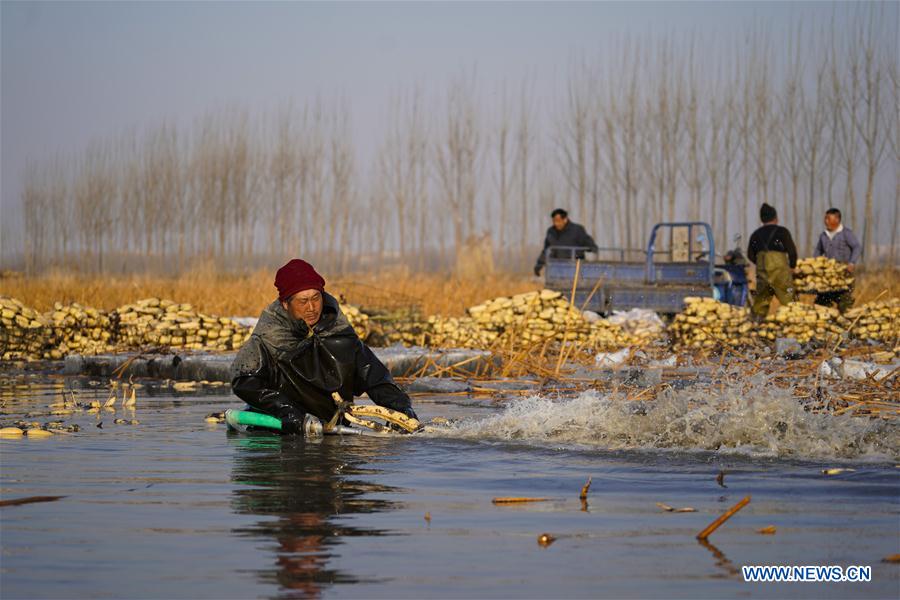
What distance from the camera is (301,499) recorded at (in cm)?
561

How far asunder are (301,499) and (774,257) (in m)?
13.7

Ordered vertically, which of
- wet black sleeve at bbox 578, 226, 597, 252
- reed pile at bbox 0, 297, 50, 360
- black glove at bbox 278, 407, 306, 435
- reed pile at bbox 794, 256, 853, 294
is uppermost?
wet black sleeve at bbox 578, 226, 597, 252

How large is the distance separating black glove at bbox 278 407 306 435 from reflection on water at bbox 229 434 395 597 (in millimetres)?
76

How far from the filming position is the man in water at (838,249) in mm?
18781

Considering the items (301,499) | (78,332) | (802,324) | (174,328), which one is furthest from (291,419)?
(802,324)

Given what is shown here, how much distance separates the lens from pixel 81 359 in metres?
15.1

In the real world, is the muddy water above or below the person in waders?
below

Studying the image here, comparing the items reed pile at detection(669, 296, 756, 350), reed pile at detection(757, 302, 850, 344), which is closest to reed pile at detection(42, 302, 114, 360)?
reed pile at detection(669, 296, 756, 350)

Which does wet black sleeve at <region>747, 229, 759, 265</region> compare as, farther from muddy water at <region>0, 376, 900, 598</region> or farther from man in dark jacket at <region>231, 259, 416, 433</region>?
man in dark jacket at <region>231, 259, 416, 433</region>

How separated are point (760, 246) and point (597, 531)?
564 inches

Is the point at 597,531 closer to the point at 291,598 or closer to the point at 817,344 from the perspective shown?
the point at 291,598

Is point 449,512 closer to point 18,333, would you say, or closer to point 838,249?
point 18,333

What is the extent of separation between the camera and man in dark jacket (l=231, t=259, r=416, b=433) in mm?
8125

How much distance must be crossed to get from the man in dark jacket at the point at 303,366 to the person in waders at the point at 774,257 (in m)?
10.8
